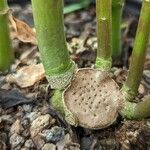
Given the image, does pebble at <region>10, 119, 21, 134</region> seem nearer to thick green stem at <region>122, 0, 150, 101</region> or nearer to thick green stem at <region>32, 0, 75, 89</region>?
thick green stem at <region>32, 0, 75, 89</region>

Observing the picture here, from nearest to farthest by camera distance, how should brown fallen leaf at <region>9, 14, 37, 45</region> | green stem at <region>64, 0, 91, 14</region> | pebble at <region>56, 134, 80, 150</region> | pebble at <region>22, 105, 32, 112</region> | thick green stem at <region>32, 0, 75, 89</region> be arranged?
1. thick green stem at <region>32, 0, 75, 89</region>
2. pebble at <region>56, 134, 80, 150</region>
3. pebble at <region>22, 105, 32, 112</region>
4. brown fallen leaf at <region>9, 14, 37, 45</region>
5. green stem at <region>64, 0, 91, 14</region>

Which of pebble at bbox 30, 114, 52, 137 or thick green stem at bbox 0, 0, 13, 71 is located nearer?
pebble at bbox 30, 114, 52, 137

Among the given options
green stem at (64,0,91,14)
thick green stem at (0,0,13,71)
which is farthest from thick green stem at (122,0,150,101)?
green stem at (64,0,91,14)

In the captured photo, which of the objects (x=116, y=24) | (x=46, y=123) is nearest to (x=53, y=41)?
(x=46, y=123)

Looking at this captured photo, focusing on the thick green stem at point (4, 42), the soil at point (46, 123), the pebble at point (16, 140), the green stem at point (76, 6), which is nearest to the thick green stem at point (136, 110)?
the soil at point (46, 123)

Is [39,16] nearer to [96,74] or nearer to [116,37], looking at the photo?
[96,74]

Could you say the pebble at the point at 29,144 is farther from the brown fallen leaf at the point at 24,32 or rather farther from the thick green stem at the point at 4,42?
the brown fallen leaf at the point at 24,32

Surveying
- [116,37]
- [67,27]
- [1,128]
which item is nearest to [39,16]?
[1,128]
